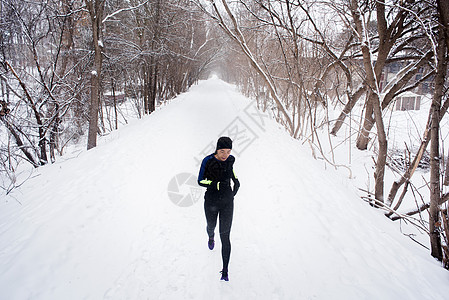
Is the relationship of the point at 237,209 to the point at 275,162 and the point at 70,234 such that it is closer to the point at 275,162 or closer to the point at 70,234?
the point at 275,162

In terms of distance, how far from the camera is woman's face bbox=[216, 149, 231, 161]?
2.61m

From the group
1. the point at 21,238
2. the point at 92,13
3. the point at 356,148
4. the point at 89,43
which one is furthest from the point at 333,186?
the point at 89,43

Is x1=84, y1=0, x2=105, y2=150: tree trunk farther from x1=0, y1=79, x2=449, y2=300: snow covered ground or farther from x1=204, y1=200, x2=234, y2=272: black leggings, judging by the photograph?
x1=204, y1=200, x2=234, y2=272: black leggings

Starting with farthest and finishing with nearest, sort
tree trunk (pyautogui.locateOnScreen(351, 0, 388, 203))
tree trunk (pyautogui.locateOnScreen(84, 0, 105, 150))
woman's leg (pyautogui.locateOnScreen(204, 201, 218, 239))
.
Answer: tree trunk (pyautogui.locateOnScreen(84, 0, 105, 150))
tree trunk (pyautogui.locateOnScreen(351, 0, 388, 203))
woman's leg (pyautogui.locateOnScreen(204, 201, 218, 239))

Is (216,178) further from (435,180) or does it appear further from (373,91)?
(373,91)

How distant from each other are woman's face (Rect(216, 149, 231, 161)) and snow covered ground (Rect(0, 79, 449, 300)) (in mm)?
1529

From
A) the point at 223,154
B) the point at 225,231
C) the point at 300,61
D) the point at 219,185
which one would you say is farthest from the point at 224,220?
the point at 300,61

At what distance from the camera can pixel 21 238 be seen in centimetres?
297

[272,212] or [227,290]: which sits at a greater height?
[272,212]

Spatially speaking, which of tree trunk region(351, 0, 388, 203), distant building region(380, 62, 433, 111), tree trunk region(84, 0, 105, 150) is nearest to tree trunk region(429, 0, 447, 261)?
distant building region(380, 62, 433, 111)

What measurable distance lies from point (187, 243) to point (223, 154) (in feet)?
5.57

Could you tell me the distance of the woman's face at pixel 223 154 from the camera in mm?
2609

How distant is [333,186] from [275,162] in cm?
155

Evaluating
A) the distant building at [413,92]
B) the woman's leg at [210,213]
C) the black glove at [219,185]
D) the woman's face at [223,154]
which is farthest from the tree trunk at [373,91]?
the woman's leg at [210,213]
